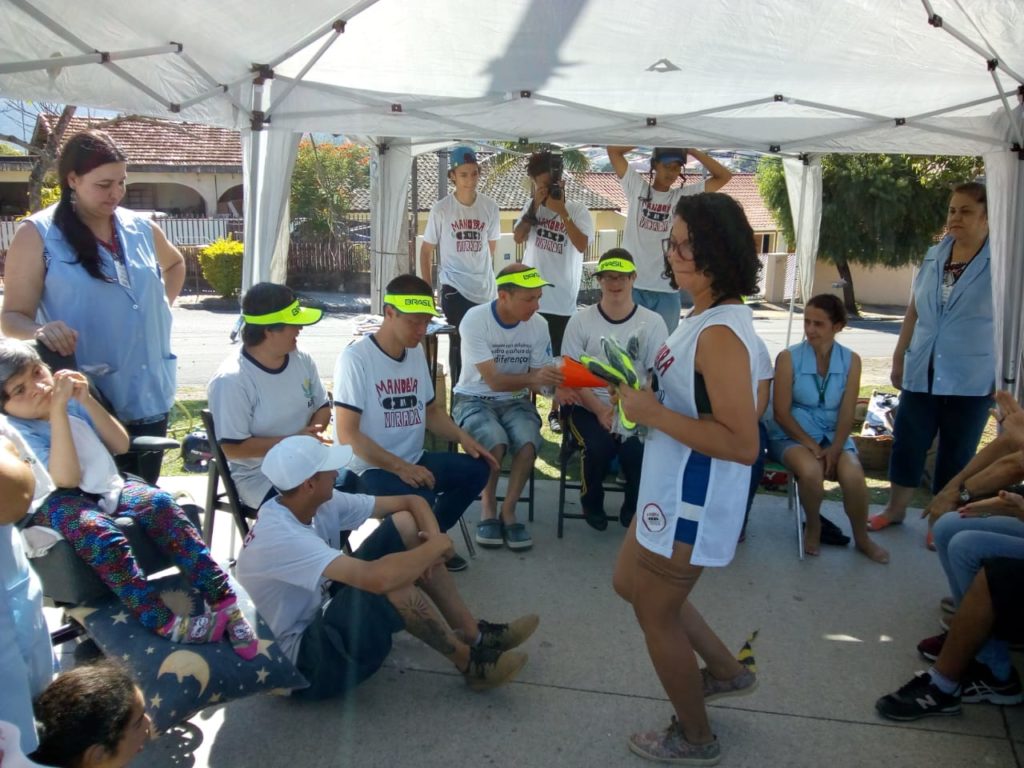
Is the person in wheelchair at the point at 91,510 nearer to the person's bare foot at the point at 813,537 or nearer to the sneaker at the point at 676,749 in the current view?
the sneaker at the point at 676,749

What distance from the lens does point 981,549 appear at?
2867 millimetres

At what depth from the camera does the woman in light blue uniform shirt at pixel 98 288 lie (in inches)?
119

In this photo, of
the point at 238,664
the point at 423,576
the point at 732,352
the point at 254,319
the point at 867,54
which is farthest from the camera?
the point at 867,54

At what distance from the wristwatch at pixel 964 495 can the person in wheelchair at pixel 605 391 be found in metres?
1.51

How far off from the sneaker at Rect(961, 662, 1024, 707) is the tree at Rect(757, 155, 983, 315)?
21944mm

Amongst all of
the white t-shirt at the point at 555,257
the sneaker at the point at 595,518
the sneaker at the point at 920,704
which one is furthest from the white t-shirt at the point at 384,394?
the white t-shirt at the point at 555,257

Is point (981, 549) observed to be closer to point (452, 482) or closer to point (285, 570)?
point (452, 482)

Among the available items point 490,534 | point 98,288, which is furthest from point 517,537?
point 98,288

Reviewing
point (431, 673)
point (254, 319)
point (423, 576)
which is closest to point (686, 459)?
point (423, 576)

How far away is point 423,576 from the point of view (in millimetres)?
2895

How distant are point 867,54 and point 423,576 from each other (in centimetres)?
379

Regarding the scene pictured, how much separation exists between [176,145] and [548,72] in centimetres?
2969

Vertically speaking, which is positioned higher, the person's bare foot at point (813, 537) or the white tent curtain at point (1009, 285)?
the white tent curtain at point (1009, 285)

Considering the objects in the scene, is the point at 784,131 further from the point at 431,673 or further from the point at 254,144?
the point at 431,673
